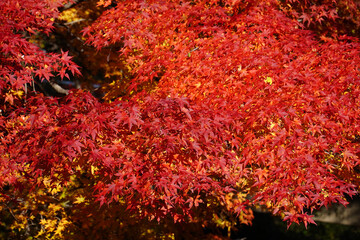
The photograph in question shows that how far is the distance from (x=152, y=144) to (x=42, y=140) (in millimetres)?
1193

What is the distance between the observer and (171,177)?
3586mm

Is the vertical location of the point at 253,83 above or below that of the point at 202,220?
above

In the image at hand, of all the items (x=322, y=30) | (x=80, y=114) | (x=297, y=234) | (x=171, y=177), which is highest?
(x=80, y=114)

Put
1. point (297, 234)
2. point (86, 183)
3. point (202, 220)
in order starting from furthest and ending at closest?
point (297, 234) → point (202, 220) → point (86, 183)

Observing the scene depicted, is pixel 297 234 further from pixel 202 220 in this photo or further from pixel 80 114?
pixel 80 114

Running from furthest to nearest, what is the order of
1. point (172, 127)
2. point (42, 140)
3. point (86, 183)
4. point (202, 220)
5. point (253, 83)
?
point (202, 220)
point (86, 183)
point (253, 83)
point (42, 140)
point (172, 127)

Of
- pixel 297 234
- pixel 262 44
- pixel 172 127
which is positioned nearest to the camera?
pixel 172 127

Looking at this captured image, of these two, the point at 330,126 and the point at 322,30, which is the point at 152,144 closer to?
the point at 330,126

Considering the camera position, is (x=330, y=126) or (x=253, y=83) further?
(x=253, y=83)

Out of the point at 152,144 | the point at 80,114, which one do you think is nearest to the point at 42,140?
the point at 80,114

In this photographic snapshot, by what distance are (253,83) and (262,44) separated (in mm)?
705

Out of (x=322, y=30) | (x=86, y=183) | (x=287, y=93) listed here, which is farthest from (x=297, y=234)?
(x=287, y=93)

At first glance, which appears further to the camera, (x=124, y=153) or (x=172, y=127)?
(x=124, y=153)

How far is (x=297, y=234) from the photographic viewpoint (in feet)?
36.1
